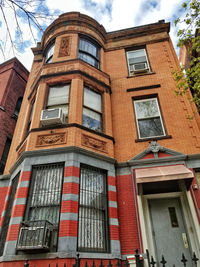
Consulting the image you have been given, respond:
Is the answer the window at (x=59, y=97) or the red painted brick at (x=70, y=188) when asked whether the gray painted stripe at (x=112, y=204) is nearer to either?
the red painted brick at (x=70, y=188)

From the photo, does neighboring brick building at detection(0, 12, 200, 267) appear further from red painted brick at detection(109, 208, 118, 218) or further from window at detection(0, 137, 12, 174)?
window at detection(0, 137, 12, 174)

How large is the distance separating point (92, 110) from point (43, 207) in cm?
436

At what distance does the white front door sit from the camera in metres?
6.36

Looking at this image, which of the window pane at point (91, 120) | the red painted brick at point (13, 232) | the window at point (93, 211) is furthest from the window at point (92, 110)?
the red painted brick at point (13, 232)

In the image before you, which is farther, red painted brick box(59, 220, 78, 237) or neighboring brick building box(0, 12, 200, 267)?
neighboring brick building box(0, 12, 200, 267)

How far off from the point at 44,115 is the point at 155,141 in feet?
14.6

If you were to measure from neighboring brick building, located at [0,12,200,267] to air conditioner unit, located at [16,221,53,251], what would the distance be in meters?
0.02

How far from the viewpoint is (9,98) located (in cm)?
1277

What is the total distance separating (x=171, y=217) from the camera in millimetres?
6918

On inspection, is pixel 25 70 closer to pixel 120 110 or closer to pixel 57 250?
A: pixel 120 110

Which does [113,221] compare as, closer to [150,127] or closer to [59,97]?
[150,127]

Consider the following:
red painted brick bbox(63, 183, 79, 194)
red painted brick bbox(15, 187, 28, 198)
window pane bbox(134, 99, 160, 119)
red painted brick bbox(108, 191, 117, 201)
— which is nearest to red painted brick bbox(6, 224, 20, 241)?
red painted brick bbox(15, 187, 28, 198)

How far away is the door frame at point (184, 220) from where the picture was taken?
20.7 feet

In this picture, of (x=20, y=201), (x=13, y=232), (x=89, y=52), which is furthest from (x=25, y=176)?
(x=89, y=52)
